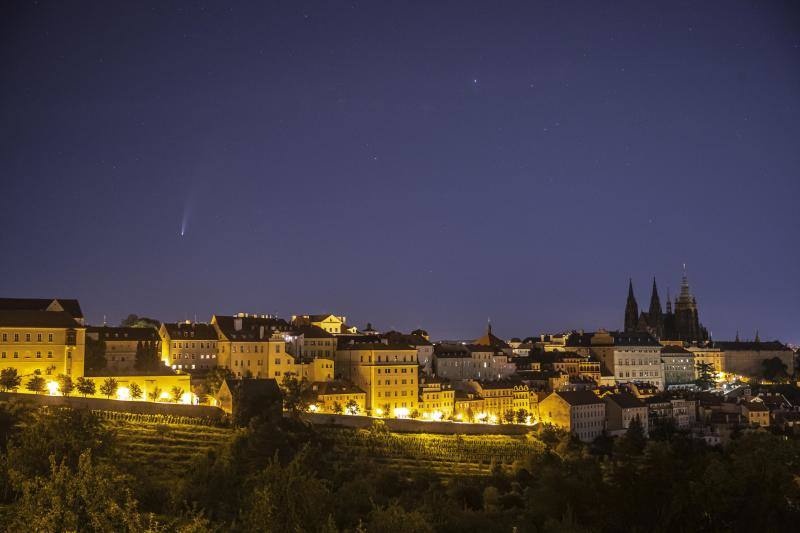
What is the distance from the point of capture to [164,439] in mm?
40969

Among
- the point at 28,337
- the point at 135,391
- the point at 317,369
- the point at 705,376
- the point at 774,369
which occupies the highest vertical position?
the point at 28,337

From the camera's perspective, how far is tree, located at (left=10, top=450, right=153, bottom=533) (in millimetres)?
16344

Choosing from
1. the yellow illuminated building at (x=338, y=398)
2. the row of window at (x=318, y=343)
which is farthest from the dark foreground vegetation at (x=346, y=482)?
the row of window at (x=318, y=343)

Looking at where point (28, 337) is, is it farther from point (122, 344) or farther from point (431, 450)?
point (431, 450)

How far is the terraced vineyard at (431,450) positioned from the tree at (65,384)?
14.8 m

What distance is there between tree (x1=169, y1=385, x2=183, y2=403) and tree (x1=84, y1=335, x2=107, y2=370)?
5.77 metres

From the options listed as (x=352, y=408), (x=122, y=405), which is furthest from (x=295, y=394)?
(x=122, y=405)

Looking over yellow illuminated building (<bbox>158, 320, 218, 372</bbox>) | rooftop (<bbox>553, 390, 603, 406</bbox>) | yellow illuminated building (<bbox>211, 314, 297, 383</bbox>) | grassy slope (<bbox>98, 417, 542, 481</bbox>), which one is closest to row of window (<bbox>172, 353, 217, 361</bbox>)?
yellow illuminated building (<bbox>158, 320, 218, 372</bbox>)

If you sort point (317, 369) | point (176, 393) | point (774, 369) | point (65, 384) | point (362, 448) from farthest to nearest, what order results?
1. point (774, 369)
2. point (317, 369)
3. point (176, 393)
4. point (362, 448)
5. point (65, 384)

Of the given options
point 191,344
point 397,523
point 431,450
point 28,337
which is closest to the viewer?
point 397,523

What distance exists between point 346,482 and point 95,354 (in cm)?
2487

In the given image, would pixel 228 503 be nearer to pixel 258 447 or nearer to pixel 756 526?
pixel 258 447

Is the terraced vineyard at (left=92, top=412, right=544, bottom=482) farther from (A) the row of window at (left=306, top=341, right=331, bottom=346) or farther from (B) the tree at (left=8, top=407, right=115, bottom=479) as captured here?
(A) the row of window at (left=306, top=341, right=331, bottom=346)

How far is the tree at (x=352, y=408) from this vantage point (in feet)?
177
